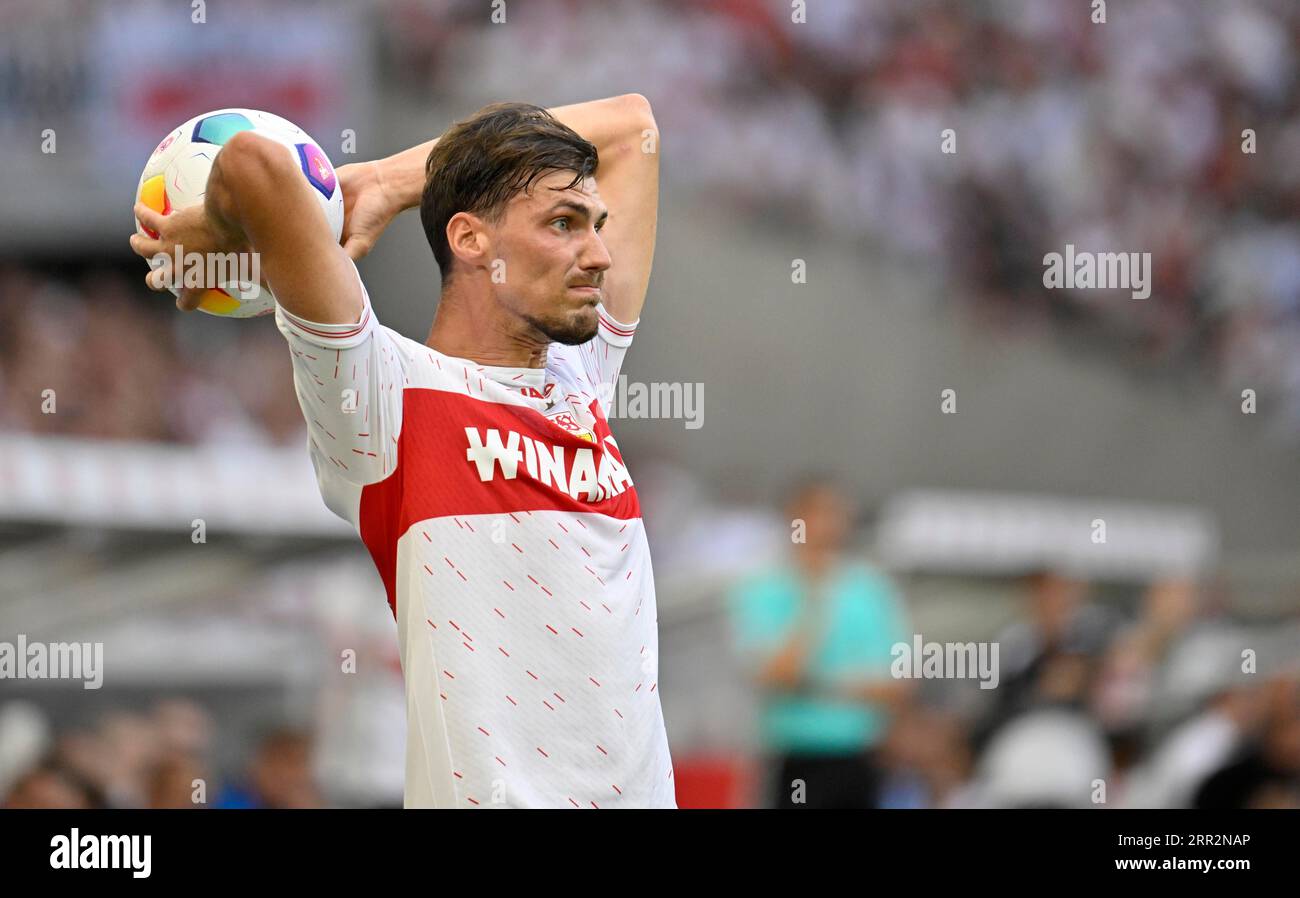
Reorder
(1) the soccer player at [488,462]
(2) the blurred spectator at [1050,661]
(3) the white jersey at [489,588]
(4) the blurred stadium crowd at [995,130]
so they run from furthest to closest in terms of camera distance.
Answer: (4) the blurred stadium crowd at [995,130] → (2) the blurred spectator at [1050,661] → (3) the white jersey at [489,588] → (1) the soccer player at [488,462]

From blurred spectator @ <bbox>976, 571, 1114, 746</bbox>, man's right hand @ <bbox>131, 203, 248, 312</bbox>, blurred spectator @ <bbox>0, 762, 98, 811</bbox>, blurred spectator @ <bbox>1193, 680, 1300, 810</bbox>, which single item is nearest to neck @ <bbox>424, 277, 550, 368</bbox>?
man's right hand @ <bbox>131, 203, 248, 312</bbox>

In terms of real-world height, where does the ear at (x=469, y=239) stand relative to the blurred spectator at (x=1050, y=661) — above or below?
above

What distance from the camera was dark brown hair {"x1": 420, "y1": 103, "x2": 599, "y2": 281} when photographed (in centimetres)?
292

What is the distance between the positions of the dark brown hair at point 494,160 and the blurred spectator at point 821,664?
356cm

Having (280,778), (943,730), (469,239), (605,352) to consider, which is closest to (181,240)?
(469,239)

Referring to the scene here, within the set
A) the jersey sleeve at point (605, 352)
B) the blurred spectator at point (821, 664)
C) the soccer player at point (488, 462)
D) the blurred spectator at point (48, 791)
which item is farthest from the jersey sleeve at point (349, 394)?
the blurred spectator at point (821, 664)

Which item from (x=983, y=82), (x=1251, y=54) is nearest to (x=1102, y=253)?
(x=983, y=82)

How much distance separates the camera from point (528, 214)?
2910mm

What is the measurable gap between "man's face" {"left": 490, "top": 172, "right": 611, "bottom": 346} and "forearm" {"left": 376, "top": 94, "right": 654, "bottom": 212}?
13.6 inches

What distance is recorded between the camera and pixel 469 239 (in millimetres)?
2947

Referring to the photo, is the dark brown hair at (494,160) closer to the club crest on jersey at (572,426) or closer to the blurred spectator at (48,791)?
the club crest on jersey at (572,426)

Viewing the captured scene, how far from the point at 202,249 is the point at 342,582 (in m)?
6.42

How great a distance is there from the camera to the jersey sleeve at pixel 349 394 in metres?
2.63

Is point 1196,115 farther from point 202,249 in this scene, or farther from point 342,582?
point 202,249
